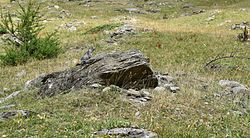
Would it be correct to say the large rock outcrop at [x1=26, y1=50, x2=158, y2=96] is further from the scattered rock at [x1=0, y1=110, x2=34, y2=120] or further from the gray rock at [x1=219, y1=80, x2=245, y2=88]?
the scattered rock at [x1=0, y1=110, x2=34, y2=120]

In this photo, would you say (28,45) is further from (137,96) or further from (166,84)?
(137,96)

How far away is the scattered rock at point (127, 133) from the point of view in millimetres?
7832

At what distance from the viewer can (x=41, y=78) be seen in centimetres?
1358

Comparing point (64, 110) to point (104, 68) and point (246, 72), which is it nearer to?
point (104, 68)

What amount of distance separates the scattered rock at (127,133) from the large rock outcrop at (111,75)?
11.0 feet

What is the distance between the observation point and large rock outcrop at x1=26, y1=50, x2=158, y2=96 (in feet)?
37.5

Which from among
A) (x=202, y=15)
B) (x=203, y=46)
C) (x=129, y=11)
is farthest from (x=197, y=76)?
(x=129, y=11)

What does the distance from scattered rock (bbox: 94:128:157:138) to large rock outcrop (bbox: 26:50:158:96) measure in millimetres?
3342

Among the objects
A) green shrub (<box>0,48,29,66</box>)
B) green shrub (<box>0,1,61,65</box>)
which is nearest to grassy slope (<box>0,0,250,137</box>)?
green shrub (<box>0,48,29,66</box>)

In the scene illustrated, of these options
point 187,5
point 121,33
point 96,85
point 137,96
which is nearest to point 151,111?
point 137,96

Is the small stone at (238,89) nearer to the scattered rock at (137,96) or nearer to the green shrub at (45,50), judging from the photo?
the scattered rock at (137,96)

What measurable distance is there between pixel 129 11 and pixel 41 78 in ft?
110

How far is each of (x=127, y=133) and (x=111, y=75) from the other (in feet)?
12.2

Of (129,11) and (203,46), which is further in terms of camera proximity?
(129,11)
